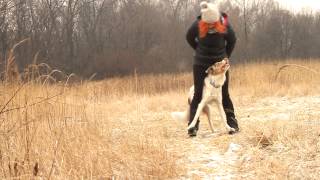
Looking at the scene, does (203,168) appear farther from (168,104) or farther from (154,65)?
(154,65)

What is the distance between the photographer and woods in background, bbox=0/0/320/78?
76.5 feet

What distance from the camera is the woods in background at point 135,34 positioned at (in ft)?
76.5

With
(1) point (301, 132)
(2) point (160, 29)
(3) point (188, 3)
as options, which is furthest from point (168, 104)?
(3) point (188, 3)

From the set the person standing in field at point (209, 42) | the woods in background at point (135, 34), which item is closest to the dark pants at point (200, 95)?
the person standing in field at point (209, 42)

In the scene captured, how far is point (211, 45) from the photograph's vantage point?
18.9 feet

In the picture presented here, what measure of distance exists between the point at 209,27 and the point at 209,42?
0.18 metres

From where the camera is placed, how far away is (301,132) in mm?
4879

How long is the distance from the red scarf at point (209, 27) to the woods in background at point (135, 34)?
15309 mm

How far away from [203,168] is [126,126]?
2.86m

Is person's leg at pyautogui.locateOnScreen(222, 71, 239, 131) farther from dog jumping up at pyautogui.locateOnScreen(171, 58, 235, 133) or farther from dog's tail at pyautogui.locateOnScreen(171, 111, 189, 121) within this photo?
dog's tail at pyautogui.locateOnScreen(171, 111, 189, 121)

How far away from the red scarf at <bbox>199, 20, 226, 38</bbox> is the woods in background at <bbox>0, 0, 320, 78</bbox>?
15309 mm

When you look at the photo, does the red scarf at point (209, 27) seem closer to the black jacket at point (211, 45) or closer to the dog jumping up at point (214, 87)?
the black jacket at point (211, 45)

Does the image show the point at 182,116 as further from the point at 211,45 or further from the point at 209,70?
the point at 211,45

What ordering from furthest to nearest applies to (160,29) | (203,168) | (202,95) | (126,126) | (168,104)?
(160,29)
(168,104)
(126,126)
(202,95)
(203,168)
